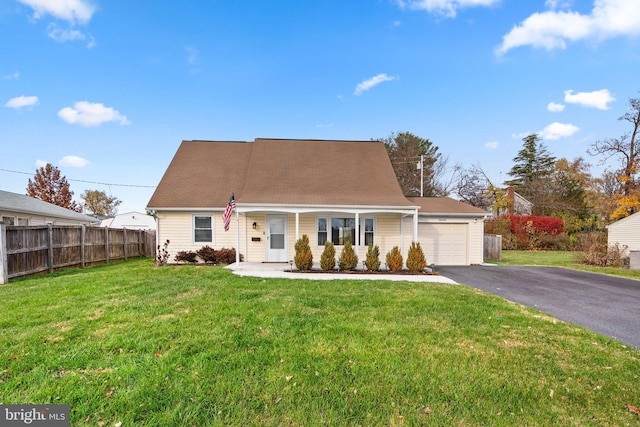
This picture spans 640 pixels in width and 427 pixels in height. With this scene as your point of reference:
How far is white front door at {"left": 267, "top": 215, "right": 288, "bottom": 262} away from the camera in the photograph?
1220 centimetres

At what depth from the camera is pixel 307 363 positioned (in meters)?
3.30

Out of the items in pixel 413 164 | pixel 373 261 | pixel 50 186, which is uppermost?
pixel 413 164

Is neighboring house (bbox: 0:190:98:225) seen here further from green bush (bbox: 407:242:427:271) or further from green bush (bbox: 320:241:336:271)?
green bush (bbox: 407:242:427:271)

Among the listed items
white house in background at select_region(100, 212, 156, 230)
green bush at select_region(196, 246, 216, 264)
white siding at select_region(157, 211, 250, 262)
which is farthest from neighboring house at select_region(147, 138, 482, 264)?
white house in background at select_region(100, 212, 156, 230)

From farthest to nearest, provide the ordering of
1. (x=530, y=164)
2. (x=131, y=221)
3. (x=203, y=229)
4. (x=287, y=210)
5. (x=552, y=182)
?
(x=530, y=164) → (x=131, y=221) → (x=552, y=182) → (x=203, y=229) → (x=287, y=210)

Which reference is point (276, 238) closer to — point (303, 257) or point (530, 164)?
point (303, 257)

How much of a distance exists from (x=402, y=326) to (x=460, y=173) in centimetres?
2925

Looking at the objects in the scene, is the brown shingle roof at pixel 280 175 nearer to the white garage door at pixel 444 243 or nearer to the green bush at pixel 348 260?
the green bush at pixel 348 260

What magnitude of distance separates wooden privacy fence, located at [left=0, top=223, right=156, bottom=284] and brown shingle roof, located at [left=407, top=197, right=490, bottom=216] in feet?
46.8

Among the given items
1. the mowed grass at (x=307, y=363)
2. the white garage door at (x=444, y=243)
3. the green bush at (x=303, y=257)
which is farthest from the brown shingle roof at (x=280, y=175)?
the mowed grass at (x=307, y=363)

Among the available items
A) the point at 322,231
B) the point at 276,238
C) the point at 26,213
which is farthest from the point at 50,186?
the point at 322,231

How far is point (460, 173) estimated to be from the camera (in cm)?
2978

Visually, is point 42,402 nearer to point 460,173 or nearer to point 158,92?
point 158,92

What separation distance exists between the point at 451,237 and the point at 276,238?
25.6 ft
